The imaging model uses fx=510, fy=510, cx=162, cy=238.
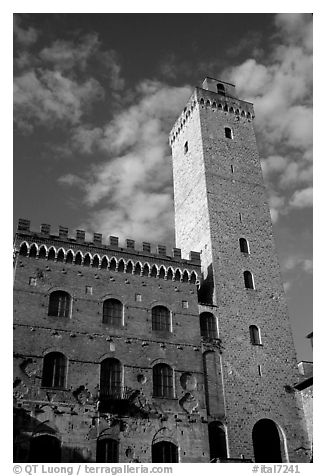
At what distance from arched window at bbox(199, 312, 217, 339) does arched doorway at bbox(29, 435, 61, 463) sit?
A: 970 centimetres

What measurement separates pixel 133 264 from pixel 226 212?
7905mm

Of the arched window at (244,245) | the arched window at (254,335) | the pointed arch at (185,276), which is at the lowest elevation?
the arched window at (254,335)

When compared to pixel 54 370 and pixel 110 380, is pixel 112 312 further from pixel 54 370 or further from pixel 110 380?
pixel 54 370

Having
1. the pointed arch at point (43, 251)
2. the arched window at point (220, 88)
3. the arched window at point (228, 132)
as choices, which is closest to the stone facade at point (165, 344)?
the pointed arch at point (43, 251)

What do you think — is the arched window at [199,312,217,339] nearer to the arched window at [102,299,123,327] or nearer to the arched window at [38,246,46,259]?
the arched window at [102,299,123,327]

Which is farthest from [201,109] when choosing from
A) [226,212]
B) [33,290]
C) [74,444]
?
[74,444]

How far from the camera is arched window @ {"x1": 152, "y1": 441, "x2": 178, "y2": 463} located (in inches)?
936

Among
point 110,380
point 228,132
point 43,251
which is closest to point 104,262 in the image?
point 43,251

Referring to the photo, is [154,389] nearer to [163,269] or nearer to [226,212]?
[163,269]

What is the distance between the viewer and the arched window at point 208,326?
28.2 m

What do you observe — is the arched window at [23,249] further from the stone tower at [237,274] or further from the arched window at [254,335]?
the arched window at [254,335]

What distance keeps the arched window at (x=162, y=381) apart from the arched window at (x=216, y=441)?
2.64 metres

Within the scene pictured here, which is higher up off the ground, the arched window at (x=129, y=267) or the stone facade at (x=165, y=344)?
the arched window at (x=129, y=267)

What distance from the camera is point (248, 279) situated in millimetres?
31125
